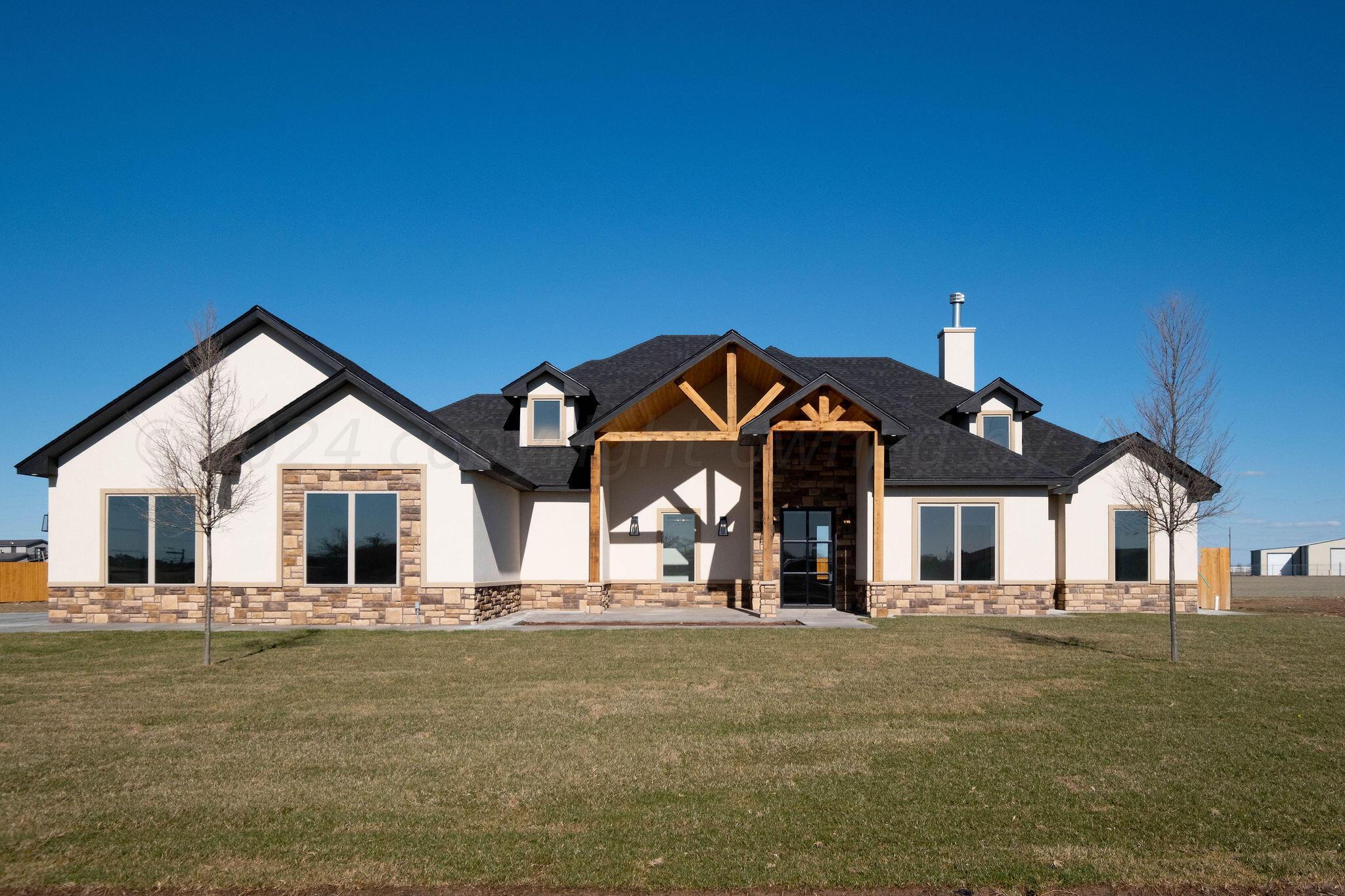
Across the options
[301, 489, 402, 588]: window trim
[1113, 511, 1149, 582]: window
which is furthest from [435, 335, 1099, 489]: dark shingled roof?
[301, 489, 402, 588]: window trim

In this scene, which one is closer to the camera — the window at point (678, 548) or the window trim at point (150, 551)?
the window trim at point (150, 551)

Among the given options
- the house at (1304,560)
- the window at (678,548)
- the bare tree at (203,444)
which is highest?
the bare tree at (203,444)

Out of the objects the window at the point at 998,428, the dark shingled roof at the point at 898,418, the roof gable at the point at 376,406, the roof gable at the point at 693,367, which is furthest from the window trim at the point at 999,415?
the roof gable at the point at 376,406

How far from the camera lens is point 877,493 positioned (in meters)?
19.2

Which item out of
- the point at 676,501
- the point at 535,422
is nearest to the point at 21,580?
the point at 535,422

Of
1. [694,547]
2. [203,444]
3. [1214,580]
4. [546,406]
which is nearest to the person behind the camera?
[203,444]

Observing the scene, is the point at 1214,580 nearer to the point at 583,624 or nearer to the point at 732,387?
the point at 732,387

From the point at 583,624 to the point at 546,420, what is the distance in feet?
22.8

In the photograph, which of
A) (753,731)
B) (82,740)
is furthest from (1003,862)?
(82,740)

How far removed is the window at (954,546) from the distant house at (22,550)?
33.3m

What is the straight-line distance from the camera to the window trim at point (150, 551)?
59.3ft

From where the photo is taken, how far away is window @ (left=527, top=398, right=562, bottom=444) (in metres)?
22.7

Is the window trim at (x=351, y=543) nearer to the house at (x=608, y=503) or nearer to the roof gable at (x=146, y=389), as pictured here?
the house at (x=608, y=503)

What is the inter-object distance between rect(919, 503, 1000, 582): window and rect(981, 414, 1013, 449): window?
306cm
